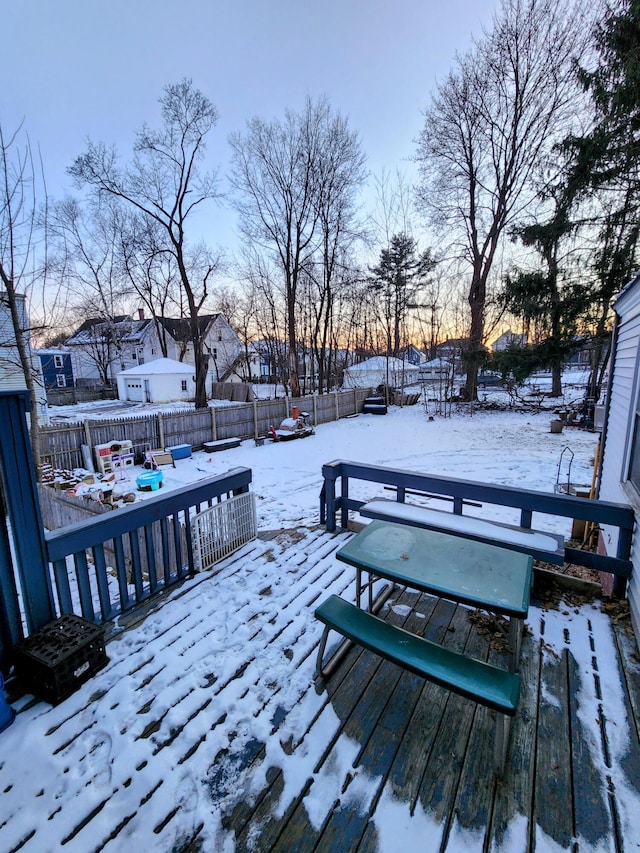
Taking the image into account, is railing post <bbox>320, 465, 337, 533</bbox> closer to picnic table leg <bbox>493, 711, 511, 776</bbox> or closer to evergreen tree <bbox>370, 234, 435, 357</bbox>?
picnic table leg <bbox>493, 711, 511, 776</bbox>

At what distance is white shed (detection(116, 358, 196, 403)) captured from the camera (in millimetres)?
22969

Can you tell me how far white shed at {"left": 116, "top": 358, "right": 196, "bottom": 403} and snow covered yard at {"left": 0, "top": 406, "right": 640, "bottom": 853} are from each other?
2261 cm

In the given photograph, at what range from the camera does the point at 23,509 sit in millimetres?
1938

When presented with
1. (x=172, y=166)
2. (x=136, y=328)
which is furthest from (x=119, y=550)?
(x=136, y=328)

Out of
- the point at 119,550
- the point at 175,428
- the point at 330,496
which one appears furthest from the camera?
the point at 175,428

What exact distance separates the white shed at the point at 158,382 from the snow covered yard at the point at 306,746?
22.6m

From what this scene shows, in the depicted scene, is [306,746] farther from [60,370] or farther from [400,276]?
[60,370]

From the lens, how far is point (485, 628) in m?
2.40

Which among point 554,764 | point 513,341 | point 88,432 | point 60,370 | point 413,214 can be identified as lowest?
point 554,764

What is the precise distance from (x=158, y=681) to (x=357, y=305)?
24.6 m

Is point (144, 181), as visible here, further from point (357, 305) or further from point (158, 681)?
point (158, 681)

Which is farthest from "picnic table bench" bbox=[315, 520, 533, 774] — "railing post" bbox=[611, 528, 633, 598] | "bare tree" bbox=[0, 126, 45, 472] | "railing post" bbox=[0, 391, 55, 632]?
"bare tree" bbox=[0, 126, 45, 472]

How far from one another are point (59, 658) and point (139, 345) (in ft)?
105

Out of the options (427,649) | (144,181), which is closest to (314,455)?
(427,649)
